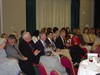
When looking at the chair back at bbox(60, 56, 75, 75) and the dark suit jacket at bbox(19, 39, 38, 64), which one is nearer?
the chair back at bbox(60, 56, 75, 75)

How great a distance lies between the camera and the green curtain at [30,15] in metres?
11.4

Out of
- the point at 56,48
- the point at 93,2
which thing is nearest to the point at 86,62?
the point at 56,48

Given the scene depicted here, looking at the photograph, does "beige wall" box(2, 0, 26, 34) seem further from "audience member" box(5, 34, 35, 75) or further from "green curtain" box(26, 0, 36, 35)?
"audience member" box(5, 34, 35, 75)

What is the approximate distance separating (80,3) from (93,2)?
132cm

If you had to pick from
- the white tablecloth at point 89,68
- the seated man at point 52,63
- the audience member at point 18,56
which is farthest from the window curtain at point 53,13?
the white tablecloth at point 89,68

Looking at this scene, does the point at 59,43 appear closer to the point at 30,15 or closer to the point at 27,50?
the point at 27,50

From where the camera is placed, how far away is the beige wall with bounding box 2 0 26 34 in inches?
414

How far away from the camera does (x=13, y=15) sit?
10.8 metres

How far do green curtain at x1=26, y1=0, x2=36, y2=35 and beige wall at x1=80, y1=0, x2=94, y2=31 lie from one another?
3.41 meters

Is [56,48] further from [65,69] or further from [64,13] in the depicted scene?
[64,13]

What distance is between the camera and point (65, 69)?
5.32 metres

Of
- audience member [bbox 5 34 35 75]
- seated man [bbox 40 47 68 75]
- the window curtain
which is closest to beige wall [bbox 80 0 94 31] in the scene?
the window curtain

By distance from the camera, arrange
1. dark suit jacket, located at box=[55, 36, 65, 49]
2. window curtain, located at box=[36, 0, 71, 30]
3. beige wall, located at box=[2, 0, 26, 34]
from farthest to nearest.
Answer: window curtain, located at box=[36, 0, 71, 30] → beige wall, located at box=[2, 0, 26, 34] → dark suit jacket, located at box=[55, 36, 65, 49]

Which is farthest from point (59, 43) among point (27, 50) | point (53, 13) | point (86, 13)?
point (86, 13)
